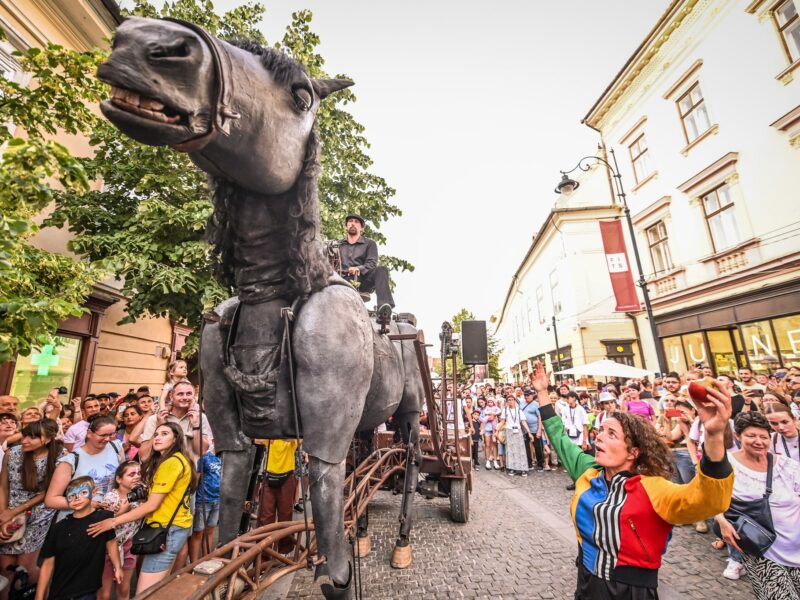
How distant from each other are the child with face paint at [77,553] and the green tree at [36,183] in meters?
1.38

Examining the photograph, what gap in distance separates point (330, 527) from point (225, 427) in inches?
29.5

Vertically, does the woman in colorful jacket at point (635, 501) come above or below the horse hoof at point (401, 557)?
above

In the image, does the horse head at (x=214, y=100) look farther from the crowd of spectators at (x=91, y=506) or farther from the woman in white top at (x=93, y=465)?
the woman in white top at (x=93, y=465)

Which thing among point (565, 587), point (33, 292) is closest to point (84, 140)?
point (33, 292)

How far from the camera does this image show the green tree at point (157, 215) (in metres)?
6.59

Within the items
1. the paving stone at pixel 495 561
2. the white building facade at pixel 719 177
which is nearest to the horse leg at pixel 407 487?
the paving stone at pixel 495 561

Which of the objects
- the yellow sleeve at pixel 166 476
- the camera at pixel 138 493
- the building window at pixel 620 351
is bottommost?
the camera at pixel 138 493

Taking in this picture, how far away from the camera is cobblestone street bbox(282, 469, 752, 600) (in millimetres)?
3695

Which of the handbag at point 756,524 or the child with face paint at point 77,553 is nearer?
the child with face paint at point 77,553

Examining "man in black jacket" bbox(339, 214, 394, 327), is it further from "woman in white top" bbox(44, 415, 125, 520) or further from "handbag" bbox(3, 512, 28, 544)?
"handbag" bbox(3, 512, 28, 544)

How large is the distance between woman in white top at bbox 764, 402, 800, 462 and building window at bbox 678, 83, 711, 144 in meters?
13.2

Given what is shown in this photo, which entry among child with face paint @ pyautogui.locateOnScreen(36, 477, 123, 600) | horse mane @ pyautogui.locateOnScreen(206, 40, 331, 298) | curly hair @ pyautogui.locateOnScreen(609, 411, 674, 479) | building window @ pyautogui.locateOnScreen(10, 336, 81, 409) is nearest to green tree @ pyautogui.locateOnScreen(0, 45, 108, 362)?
horse mane @ pyautogui.locateOnScreen(206, 40, 331, 298)

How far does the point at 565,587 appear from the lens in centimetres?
372

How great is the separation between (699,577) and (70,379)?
11.5 meters
